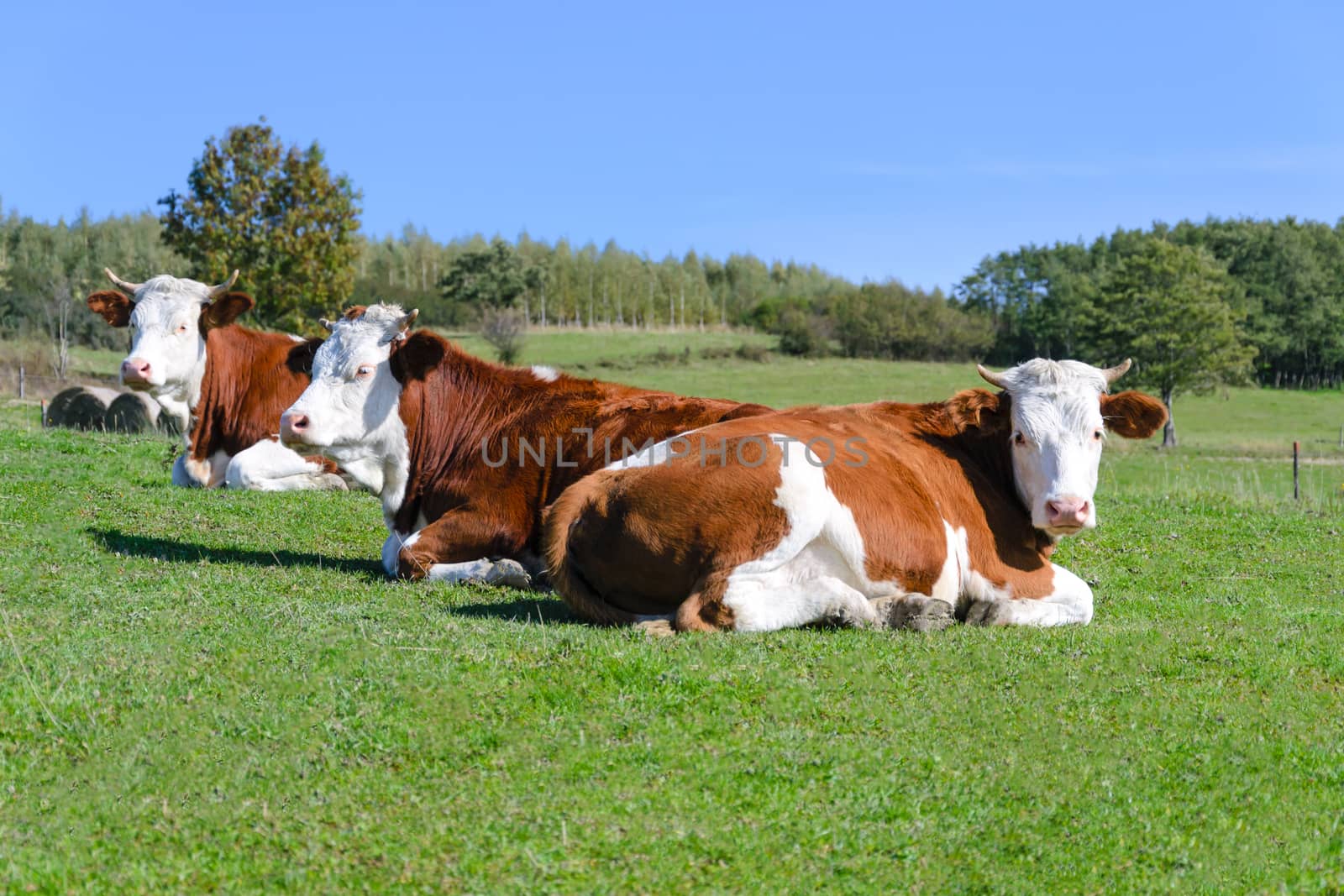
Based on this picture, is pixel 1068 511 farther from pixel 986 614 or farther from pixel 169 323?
pixel 169 323

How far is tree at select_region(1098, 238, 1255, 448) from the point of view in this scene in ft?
220

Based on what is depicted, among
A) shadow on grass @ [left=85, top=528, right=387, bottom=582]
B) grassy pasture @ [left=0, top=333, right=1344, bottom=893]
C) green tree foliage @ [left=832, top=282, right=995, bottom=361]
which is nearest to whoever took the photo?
grassy pasture @ [left=0, top=333, right=1344, bottom=893]

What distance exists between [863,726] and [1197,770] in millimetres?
1457

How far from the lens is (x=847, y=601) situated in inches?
277

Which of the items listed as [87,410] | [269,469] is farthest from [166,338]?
[87,410]

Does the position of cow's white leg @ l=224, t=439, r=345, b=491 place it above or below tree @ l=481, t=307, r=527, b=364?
below

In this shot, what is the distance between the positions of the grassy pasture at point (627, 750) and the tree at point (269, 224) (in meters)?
39.2

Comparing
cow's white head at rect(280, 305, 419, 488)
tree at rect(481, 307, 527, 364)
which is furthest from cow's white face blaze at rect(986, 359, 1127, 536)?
tree at rect(481, 307, 527, 364)

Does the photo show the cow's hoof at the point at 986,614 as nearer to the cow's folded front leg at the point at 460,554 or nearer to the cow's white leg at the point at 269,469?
the cow's folded front leg at the point at 460,554

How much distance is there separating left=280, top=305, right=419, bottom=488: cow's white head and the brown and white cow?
2.77 m

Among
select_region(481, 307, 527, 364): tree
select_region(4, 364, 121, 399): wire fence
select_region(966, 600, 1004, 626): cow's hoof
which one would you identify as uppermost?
select_region(481, 307, 527, 364): tree

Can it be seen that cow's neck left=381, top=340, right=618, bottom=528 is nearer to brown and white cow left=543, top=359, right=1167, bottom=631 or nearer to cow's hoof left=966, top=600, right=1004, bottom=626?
brown and white cow left=543, top=359, right=1167, bottom=631

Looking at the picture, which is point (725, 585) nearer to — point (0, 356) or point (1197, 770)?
point (1197, 770)

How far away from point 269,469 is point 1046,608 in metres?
8.91
